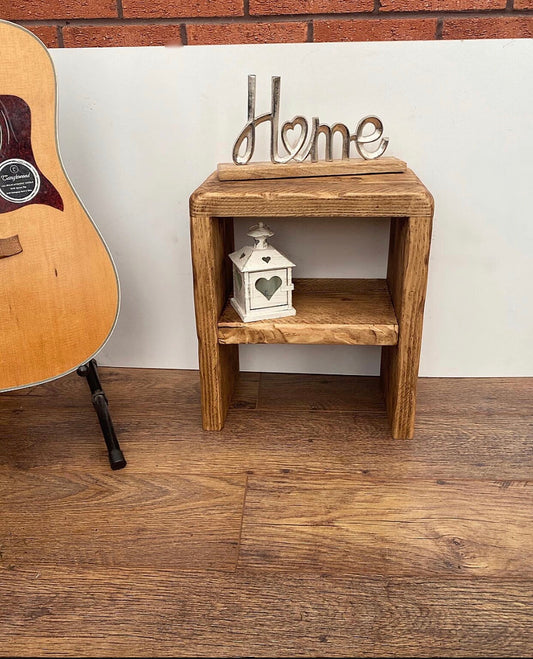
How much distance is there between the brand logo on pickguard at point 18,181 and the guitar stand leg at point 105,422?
1.18ft

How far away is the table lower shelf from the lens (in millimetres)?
Result: 1165

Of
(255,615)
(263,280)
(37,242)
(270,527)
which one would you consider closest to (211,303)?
(263,280)

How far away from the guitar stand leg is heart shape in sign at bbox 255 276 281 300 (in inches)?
15.8

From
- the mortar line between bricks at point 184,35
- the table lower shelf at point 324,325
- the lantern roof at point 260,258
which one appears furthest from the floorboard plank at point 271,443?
the mortar line between bricks at point 184,35

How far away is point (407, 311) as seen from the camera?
1.14 m

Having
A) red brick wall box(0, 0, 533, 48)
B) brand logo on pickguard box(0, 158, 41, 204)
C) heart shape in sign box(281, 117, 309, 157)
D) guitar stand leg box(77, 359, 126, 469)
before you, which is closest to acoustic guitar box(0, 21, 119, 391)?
brand logo on pickguard box(0, 158, 41, 204)

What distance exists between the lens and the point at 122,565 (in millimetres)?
916

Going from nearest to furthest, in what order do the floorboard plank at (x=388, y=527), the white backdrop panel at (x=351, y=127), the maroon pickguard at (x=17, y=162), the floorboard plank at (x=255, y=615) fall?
the floorboard plank at (x=255, y=615) → the floorboard plank at (x=388, y=527) → the maroon pickguard at (x=17, y=162) → the white backdrop panel at (x=351, y=127)

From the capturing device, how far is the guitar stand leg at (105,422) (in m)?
1.15

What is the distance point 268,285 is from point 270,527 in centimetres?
47

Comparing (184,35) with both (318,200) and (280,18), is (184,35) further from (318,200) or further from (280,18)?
(318,200)

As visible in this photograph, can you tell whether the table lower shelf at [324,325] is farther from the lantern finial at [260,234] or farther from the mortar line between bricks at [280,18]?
the mortar line between bricks at [280,18]

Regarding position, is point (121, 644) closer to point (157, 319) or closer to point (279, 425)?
point (279, 425)

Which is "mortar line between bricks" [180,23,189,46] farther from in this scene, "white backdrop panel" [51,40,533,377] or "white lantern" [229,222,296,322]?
"white lantern" [229,222,296,322]
